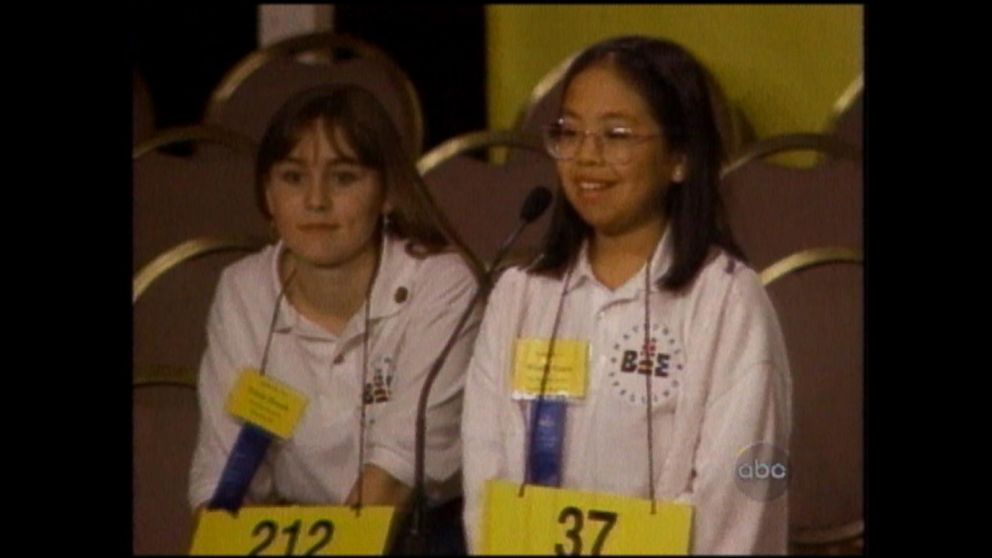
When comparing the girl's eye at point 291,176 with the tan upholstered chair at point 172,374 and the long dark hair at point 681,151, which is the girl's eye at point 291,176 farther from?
the long dark hair at point 681,151

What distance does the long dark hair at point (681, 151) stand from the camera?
1.82 meters

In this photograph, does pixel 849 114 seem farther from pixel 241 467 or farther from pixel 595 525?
pixel 241 467

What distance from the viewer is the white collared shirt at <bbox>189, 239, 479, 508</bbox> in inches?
74.1

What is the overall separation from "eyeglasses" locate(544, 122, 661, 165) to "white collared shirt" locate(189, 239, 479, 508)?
0.50 ft

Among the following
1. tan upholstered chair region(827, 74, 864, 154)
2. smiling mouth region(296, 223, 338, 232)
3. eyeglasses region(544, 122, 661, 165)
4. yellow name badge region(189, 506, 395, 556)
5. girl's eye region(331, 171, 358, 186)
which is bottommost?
yellow name badge region(189, 506, 395, 556)

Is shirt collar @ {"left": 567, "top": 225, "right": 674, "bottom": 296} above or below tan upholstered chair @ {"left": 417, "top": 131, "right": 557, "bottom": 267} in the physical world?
below

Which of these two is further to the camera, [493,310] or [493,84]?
[493,84]

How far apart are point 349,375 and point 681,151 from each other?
391mm

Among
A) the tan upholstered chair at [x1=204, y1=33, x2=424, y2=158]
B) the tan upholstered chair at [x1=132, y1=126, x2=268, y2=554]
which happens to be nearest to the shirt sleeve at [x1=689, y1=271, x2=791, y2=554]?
the tan upholstered chair at [x1=204, y1=33, x2=424, y2=158]

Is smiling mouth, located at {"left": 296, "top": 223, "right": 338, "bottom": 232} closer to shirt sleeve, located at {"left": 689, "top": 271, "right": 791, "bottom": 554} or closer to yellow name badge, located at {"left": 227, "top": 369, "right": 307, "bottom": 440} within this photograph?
yellow name badge, located at {"left": 227, "top": 369, "right": 307, "bottom": 440}
